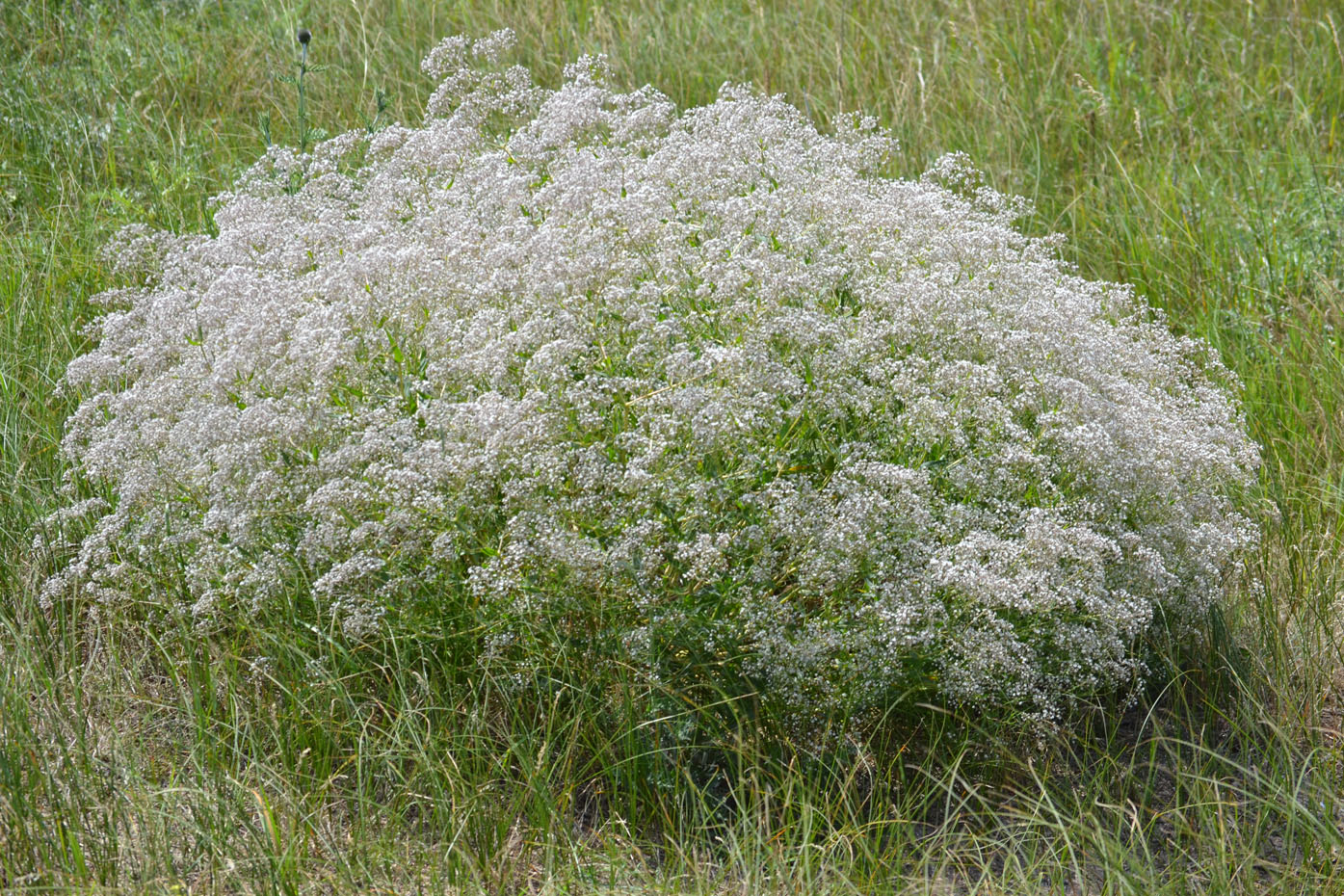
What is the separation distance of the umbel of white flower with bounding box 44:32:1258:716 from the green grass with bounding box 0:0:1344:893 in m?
0.20

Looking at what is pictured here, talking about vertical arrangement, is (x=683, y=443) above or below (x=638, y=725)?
above

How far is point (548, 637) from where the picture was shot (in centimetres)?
322

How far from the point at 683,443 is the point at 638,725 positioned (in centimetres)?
68

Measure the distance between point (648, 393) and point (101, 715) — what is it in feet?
5.69

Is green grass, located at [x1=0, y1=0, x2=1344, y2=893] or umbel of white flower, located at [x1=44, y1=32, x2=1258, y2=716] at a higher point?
umbel of white flower, located at [x1=44, y1=32, x2=1258, y2=716]

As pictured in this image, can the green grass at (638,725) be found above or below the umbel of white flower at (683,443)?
below

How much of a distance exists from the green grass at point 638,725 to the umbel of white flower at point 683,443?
0.65 ft

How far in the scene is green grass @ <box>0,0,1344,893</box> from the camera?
9.69 ft

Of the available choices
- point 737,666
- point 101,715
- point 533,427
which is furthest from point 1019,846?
point 101,715

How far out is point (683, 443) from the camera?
3.11 meters

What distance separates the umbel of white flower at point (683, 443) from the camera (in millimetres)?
2986

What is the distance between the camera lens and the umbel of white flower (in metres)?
2.99

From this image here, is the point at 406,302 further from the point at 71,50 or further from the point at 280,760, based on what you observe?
the point at 71,50

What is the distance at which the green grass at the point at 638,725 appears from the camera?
2.95 meters
